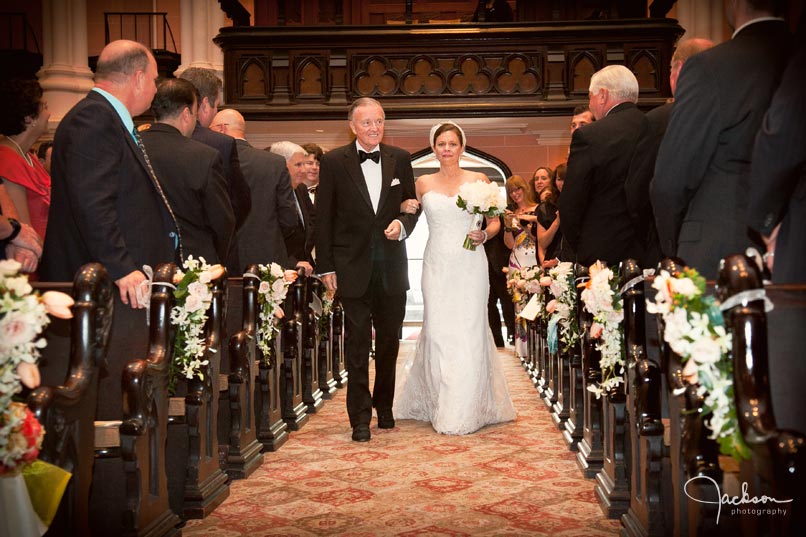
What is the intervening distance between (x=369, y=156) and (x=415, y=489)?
2388 mm

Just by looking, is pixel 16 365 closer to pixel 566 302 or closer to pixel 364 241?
pixel 364 241

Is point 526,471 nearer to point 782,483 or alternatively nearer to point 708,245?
point 708,245

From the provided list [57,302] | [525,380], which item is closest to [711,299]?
[57,302]

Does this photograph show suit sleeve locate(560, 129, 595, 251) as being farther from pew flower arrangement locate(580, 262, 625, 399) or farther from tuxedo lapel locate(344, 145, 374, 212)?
tuxedo lapel locate(344, 145, 374, 212)

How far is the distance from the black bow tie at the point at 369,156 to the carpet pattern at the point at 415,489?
1.80m

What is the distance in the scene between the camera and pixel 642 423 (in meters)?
3.23

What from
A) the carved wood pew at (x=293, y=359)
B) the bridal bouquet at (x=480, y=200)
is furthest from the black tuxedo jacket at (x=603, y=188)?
the carved wood pew at (x=293, y=359)

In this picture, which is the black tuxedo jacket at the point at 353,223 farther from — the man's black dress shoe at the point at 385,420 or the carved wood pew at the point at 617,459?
the carved wood pew at the point at 617,459

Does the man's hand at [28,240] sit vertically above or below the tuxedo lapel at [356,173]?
below

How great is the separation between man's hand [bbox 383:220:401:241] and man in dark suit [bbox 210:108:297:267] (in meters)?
0.88

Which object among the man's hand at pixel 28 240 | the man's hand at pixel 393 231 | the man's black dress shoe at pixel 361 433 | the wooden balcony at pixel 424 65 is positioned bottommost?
the man's black dress shoe at pixel 361 433

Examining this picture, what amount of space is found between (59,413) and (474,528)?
→ 5.75 feet

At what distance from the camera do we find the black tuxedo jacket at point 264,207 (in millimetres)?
6230

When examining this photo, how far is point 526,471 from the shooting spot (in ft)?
15.8
